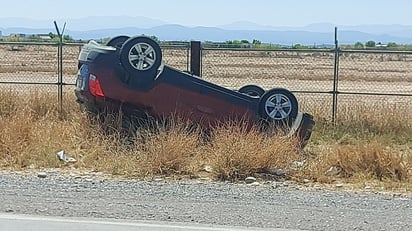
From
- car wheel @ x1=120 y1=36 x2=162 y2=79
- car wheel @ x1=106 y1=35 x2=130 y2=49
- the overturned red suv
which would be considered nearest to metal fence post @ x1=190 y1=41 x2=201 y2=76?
car wheel @ x1=106 y1=35 x2=130 y2=49

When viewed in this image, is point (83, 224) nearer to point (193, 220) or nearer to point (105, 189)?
point (193, 220)

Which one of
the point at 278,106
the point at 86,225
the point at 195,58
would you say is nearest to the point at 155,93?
the point at 278,106

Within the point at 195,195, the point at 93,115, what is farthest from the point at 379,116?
the point at 195,195

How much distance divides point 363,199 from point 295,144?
252 cm

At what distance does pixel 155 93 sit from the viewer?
421 inches

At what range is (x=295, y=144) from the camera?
1019 centimetres

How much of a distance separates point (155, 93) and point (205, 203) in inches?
145

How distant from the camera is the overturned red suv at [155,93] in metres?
10.5

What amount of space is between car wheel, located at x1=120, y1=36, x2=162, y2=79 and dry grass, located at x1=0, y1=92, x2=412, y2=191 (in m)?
0.87

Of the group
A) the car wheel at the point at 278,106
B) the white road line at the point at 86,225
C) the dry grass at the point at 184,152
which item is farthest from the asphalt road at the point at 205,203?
the car wheel at the point at 278,106

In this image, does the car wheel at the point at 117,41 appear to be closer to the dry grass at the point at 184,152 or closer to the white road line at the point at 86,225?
the dry grass at the point at 184,152

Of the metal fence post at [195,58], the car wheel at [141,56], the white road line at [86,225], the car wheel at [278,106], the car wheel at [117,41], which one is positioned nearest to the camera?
the white road line at [86,225]

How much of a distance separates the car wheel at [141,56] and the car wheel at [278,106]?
1.92 meters

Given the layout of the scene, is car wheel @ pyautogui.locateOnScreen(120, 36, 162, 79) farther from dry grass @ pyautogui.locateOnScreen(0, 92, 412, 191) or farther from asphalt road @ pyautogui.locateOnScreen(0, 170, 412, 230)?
asphalt road @ pyautogui.locateOnScreen(0, 170, 412, 230)
